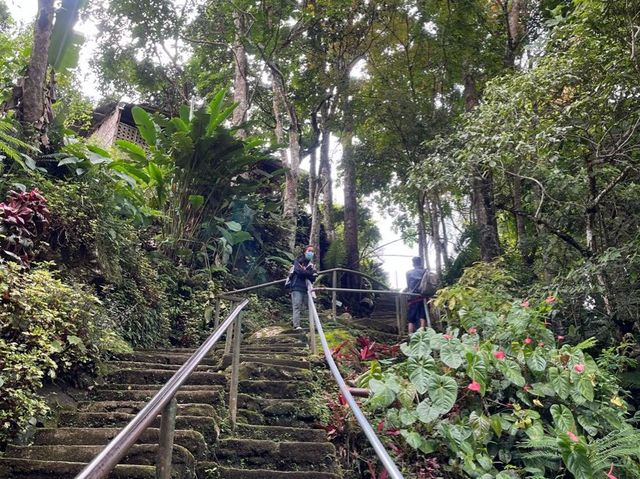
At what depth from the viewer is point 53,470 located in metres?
2.77

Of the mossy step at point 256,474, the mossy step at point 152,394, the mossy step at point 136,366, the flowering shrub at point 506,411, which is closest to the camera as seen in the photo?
the mossy step at point 256,474

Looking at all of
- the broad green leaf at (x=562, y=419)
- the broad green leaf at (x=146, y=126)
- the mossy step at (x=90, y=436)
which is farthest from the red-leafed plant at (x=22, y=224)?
the broad green leaf at (x=562, y=419)

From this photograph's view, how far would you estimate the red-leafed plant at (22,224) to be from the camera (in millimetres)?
4107

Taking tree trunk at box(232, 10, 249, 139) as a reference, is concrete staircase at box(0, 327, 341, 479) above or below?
below

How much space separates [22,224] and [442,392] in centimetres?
371

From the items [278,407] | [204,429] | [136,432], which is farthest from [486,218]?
[136,432]

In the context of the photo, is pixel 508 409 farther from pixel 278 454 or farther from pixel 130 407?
pixel 130 407

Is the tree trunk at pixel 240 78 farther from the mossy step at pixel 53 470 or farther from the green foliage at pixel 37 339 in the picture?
the mossy step at pixel 53 470

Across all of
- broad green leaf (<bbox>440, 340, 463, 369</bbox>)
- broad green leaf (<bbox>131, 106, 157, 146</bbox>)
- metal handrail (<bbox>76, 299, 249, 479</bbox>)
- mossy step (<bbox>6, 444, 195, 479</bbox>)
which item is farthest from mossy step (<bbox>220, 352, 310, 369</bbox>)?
broad green leaf (<bbox>131, 106, 157, 146</bbox>)

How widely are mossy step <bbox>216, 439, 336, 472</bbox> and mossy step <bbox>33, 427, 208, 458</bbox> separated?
25 cm

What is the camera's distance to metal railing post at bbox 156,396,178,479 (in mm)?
1713

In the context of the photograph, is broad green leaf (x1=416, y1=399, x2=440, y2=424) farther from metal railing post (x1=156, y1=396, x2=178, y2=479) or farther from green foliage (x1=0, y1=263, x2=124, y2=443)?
green foliage (x1=0, y1=263, x2=124, y2=443)

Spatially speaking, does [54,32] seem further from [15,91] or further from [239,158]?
[239,158]

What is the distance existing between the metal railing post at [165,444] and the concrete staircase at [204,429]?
1.17 m
